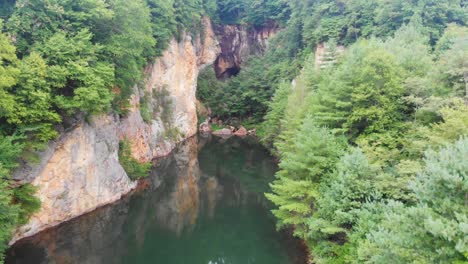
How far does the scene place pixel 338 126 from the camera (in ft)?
70.4

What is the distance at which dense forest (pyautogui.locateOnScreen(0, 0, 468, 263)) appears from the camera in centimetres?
994

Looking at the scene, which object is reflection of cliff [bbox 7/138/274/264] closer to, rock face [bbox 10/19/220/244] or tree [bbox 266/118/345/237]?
rock face [bbox 10/19/220/244]

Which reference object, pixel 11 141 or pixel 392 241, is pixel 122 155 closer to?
pixel 11 141

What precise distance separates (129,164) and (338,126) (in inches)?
682

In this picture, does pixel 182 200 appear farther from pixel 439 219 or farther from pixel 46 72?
pixel 439 219

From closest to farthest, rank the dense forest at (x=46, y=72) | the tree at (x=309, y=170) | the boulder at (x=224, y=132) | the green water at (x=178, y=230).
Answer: the tree at (x=309, y=170) < the dense forest at (x=46, y=72) < the green water at (x=178, y=230) < the boulder at (x=224, y=132)

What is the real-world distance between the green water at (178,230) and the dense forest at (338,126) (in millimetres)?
1847

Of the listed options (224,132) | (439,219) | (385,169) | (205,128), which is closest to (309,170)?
(385,169)

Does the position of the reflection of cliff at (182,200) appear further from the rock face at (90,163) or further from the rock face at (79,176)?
the rock face at (79,176)

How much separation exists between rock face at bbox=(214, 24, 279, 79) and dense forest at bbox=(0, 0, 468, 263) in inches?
1546

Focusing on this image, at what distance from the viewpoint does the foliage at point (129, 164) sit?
29.3m

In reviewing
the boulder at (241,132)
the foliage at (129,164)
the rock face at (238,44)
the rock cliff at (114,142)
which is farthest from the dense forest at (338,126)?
the rock face at (238,44)

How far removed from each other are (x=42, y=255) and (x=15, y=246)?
1.75m

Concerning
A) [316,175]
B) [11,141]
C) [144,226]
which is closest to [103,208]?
[144,226]
